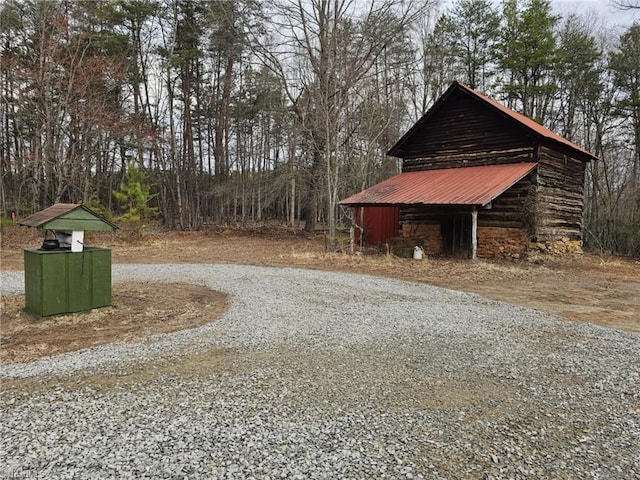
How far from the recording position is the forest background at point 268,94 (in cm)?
1688

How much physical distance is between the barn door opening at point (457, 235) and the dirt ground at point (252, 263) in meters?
1.59

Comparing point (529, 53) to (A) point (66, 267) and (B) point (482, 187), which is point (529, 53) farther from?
(A) point (66, 267)

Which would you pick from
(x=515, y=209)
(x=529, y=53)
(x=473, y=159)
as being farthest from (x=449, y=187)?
(x=529, y=53)

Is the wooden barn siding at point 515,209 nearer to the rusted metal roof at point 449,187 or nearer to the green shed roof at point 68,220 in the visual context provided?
the rusted metal roof at point 449,187

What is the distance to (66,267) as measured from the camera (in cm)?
558

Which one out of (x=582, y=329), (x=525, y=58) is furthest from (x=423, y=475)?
(x=525, y=58)

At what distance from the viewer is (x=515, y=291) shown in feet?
26.4

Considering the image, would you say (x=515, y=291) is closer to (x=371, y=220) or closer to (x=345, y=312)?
(x=345, y=312)

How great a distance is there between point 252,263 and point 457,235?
24.6ft

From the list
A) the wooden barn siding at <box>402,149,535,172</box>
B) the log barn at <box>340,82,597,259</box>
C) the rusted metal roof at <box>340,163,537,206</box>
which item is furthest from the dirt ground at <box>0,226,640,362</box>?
the wooden barn siding at <box>402,149,535,172</box>

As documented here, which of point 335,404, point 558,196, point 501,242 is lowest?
Answer: point 335,404

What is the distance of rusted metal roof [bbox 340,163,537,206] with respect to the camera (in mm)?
11484

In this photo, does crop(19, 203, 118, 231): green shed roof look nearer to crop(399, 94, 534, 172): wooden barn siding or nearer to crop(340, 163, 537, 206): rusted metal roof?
crop(340, 163, 537, 206): rusted metal roof

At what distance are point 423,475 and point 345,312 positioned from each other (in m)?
3.83
